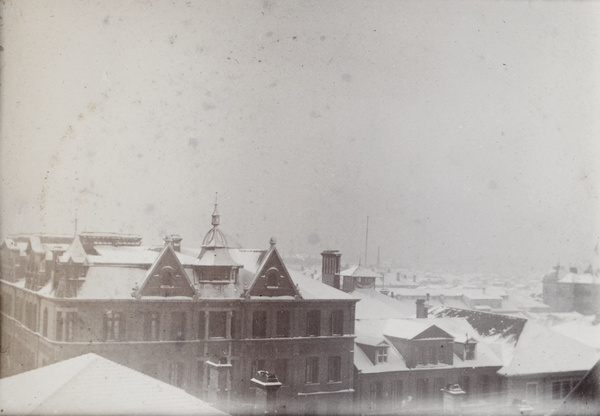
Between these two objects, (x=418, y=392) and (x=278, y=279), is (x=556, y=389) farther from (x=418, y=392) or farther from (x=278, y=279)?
(x=278, y=279)

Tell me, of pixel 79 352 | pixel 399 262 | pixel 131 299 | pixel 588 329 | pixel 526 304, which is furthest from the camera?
pixel 526 304

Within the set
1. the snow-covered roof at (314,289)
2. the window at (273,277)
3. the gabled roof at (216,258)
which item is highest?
the gabled roof at (216,258)

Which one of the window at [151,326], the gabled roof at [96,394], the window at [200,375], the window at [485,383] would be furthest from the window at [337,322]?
the gabled roof at [96,394]

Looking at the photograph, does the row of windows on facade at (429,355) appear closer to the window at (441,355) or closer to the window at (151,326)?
the window at (441,355)

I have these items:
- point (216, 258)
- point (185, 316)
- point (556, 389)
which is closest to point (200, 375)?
point (185, 316)

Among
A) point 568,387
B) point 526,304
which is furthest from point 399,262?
point 526,304

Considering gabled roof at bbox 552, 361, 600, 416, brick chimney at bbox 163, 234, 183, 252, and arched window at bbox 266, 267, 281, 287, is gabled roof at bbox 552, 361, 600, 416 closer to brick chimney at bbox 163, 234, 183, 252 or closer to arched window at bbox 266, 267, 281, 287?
brick chimney at bbox 163, 234, 183, 252

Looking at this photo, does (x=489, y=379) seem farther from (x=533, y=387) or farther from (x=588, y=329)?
(x=588, y=329)

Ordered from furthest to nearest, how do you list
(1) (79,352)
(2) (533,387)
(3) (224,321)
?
(2) (533,387) < (3) (224,321) < (1) (79,352)
